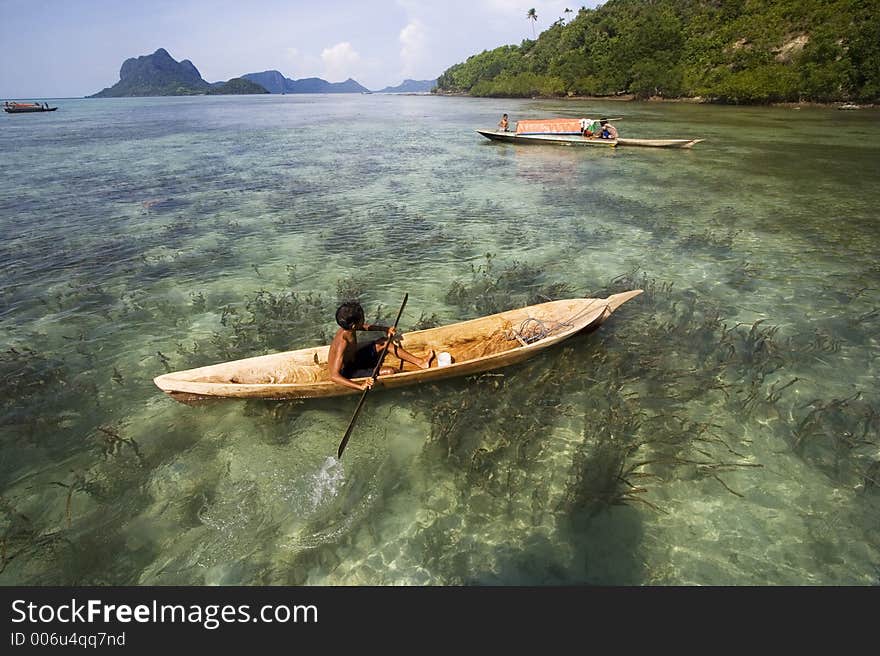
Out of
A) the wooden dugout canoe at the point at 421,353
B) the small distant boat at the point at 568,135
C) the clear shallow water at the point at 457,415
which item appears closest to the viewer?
the clear shallow water at the point at 457,415

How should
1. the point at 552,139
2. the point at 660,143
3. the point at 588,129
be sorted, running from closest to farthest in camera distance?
the point at 660,143, the point at 588,129, the point at 552,139

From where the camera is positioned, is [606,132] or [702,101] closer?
[606,132]

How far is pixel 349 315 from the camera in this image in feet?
21.5

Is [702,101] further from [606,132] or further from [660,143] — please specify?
[606,132]

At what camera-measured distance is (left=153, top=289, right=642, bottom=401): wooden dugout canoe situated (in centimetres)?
652

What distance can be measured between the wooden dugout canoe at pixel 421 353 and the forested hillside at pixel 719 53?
2871 inches

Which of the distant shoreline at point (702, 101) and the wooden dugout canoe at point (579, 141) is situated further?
the distant shoreline at point (702, 101)

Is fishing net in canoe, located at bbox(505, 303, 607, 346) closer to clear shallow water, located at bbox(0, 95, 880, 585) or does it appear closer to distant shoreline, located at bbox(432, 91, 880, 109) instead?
clear shallow water, located at bbox(0, 95, 880, 585)

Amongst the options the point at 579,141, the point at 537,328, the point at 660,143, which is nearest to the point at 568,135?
the point at 579,141

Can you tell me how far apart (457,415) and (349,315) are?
2.41 meters

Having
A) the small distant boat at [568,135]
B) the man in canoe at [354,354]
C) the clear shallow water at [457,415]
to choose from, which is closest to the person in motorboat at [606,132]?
the small distant boat at [568,135]

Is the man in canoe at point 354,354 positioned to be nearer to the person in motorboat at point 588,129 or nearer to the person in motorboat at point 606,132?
the person in motorboat at point 606,132

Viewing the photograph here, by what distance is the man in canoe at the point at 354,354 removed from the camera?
21.5 ft

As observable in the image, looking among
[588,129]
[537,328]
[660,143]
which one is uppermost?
[588,129]
